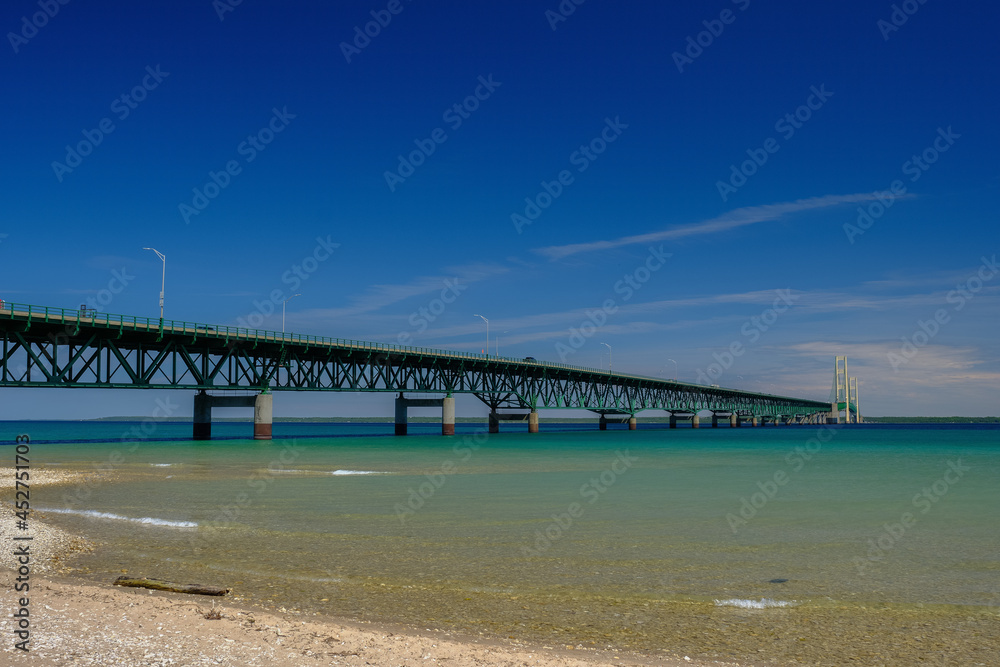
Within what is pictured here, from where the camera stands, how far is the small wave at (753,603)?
41.0 feet

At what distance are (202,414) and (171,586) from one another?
81.6m

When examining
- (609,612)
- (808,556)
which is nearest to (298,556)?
(609,612)

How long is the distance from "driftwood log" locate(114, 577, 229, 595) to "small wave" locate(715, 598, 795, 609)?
845 centimetres

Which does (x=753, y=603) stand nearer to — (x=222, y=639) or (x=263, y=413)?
(x=222, y=639)

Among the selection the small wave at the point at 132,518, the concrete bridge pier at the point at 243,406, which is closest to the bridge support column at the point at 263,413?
the concrete bridge pier at the point at 243,406

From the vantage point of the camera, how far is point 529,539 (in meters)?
19.1

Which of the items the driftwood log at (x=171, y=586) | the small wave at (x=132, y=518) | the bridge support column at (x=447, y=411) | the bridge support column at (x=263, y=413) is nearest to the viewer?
the driftwood log at (x=171, y=586)

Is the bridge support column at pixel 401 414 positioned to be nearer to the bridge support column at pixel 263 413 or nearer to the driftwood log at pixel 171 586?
the bridge support column at pixel 263 413

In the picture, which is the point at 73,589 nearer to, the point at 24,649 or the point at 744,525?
the point at 24,649

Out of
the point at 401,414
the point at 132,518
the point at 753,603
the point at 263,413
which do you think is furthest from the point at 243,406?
the point at 753,603

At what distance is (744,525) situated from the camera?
22156 millimetres

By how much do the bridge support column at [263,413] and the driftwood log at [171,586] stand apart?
76782 mm

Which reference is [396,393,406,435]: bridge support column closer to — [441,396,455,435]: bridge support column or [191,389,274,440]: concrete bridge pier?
[441,396,455,435]: bridge support column

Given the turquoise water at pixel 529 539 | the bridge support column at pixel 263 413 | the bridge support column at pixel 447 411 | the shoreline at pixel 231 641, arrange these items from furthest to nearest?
the bridge support column at pixel 447 411 < the bridge support column at pixel 263 413 < the turquoise water at pixel 529 539 < the shoreline at pixel 231 641
